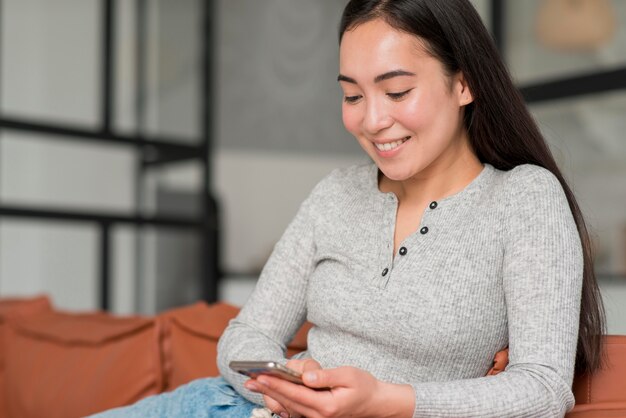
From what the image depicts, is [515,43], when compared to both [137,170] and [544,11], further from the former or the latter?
[137,170]

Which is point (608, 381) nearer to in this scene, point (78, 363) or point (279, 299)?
point (279, 299)

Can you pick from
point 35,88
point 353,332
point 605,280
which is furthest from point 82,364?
point 35,88

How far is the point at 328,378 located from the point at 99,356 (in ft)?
3.73

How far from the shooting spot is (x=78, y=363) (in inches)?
82.9

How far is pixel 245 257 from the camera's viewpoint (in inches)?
192

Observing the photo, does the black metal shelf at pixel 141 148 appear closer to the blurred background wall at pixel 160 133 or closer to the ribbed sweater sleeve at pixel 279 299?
the blurred background wall at pixel 160 133

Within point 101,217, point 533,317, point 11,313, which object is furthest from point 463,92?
point 101,217

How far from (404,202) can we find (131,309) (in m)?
3.37

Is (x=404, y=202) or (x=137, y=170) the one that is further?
(x=137, y=170)

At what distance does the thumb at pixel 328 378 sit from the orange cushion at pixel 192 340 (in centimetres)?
79

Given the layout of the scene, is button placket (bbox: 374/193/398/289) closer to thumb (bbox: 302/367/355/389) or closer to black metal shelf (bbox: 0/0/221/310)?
thumb (bbox: 302/367/355/389)

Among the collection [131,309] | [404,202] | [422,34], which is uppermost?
[422,34]

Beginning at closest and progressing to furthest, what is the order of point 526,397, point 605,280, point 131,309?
point 526,397
point 605,280
point 131,309

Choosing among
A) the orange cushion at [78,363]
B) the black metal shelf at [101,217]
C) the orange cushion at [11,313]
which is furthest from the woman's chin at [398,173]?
the black metal shelf at [101,217]
